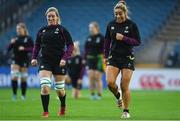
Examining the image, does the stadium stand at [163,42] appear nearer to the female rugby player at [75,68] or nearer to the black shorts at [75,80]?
the female rugby player at [75,68]

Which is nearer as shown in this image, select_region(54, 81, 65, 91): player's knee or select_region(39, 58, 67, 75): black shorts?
select_region(39, 58, 67, 75): black shorts

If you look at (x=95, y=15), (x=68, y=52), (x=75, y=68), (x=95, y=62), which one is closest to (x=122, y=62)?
(x=68, y=52)

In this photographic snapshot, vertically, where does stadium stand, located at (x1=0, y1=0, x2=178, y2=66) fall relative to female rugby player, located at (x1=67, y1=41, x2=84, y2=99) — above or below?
above

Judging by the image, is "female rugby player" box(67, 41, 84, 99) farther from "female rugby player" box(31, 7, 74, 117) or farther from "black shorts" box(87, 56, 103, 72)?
"female rugby player" box(31, 7, 74, 117)

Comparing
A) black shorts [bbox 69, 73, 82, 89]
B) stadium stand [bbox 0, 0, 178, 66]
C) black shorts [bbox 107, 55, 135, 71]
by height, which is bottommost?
black shorts [bbox 107, 55, 135, 71]

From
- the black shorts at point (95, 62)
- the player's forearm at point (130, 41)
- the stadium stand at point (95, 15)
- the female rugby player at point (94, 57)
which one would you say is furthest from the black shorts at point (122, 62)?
the stadium stand at point (95, 15)

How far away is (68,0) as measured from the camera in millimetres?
43438

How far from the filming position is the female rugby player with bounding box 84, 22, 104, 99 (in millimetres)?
26188

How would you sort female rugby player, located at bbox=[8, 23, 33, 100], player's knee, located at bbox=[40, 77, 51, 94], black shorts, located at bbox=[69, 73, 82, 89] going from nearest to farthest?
player's knee, located at bbox=[40, 77, 51, 94] < female rugby player, located at bbox=[8, 23, 33, 100] < black shorts, located at bbox=[69, 73, 82, 89]

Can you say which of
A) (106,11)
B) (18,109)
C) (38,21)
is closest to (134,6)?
(106,11)

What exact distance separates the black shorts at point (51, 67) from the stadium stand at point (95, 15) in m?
22.6

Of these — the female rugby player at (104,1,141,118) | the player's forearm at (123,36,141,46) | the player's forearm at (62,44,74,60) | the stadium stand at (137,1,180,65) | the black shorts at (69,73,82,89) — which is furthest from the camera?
the stadium stand at (137,1,180,65)

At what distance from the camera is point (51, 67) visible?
1653 centimetres

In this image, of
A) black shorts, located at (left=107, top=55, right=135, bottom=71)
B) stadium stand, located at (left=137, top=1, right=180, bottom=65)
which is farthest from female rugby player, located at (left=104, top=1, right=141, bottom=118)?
stadium stand, located at (left=137, top=1, right=180, bottom=65)
